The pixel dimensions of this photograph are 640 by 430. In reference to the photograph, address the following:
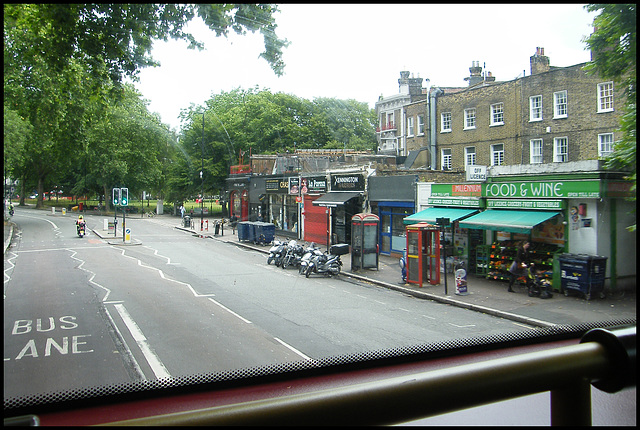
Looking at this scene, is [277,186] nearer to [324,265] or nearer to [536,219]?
[324,265]

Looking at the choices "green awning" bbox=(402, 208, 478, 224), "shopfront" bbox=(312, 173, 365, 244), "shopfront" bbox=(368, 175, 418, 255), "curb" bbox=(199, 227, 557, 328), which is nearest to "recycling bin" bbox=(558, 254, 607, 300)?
"curb" bbox=(199, 227, 557, 328)

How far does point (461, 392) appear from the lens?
0.89m

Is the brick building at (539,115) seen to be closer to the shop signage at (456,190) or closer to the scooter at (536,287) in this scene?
the shop signage at (456,190)

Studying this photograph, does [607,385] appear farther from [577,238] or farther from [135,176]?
[577,238]

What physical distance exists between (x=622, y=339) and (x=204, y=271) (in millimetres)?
6326

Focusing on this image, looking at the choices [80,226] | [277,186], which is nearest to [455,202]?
[80,226]

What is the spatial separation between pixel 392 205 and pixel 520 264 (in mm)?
7199

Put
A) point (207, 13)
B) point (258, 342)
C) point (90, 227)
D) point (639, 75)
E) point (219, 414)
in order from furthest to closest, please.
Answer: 1. point (90, 227)
2. point (258, 342)
3. point (207, 13)
4. point (639, 75)
5. point (219, 414)

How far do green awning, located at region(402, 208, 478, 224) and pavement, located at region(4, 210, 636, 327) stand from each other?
4.44 ft

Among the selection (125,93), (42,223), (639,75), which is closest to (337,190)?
(42,223)

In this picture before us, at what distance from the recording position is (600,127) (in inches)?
192

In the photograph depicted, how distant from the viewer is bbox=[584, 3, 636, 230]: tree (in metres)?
2.07

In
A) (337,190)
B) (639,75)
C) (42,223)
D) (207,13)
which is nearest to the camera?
(639,75)

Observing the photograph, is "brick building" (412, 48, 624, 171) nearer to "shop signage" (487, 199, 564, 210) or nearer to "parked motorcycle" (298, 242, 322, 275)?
"shop signage" (487, 199, 564, 210)
